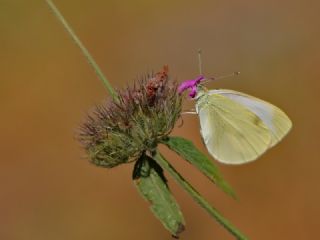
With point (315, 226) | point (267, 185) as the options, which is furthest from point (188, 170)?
point (315, 226)

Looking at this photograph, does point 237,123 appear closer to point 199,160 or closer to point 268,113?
point 268,113

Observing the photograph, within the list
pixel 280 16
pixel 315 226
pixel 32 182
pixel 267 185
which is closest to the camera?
pixel 315 226

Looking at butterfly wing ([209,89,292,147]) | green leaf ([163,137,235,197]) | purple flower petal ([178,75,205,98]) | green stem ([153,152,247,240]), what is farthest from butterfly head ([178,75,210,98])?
green stem ([153,152,247,240])

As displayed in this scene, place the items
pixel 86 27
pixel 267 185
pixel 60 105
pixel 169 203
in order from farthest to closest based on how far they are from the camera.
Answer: pixel 86 27 < pixel 60 105 < pixel 267 185 < pixel 169 203

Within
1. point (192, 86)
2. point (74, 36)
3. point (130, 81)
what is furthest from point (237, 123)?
point (130, 81)

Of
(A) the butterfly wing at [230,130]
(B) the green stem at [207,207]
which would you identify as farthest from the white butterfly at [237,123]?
(B) the green stem at [207,207]

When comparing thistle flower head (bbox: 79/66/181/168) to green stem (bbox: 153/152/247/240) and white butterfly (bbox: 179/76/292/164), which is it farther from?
white butterfly (bbox: 179/76/292/164)

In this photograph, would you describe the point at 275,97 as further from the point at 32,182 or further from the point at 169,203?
the point at 169,203
